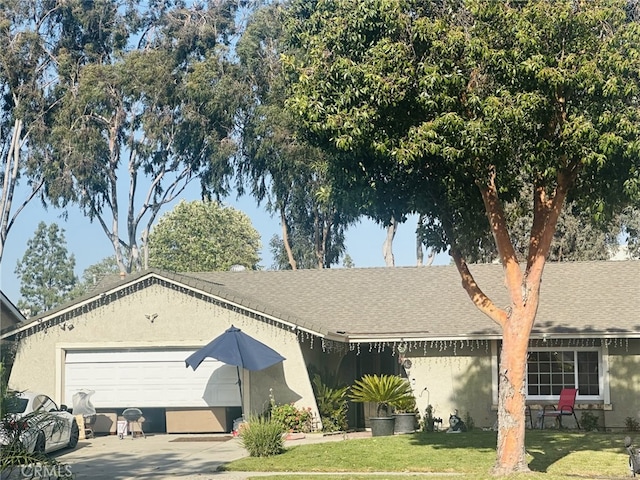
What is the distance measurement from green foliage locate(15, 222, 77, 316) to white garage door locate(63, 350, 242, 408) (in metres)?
58.9

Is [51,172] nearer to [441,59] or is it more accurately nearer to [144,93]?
[144,93]

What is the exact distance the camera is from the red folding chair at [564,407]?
72.9 feet

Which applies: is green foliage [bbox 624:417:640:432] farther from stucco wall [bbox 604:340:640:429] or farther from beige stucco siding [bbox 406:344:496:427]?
beige stucco siding [bbox 406:344:496:427]

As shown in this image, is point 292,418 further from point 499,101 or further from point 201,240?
point 201,240

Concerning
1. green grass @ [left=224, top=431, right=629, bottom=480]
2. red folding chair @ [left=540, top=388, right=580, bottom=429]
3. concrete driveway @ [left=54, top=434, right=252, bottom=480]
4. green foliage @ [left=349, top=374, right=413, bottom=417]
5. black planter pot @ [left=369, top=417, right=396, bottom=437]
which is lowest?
concrete driveway @ [left=54, top=434, right=252, bottom=480]

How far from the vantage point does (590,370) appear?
23.2m

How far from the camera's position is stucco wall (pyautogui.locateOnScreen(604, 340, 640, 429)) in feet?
74.4

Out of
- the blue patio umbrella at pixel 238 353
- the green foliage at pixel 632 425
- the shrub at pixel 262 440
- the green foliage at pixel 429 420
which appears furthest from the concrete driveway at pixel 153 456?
the green foliage at pixel 632 425

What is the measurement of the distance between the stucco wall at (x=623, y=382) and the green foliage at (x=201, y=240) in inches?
2128

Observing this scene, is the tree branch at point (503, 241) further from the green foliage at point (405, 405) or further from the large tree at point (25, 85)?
the large tree at point (25, 85)

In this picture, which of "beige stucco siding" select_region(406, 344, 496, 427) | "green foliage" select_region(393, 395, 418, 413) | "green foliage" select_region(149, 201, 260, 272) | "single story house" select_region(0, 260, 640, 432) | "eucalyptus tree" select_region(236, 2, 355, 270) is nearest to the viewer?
"green foliage" select_region(393, 395, 418, 413)

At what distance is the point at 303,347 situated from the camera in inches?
935

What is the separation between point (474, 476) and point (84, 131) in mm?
29404

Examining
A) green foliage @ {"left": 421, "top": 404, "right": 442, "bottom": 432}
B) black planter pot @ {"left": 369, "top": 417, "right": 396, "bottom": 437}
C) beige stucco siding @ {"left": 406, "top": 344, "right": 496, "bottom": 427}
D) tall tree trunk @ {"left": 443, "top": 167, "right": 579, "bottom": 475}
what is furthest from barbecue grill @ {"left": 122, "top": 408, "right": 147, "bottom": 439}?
tall tree trunk @ {"left": 443, "top": 167, "right": 579, "bottom": 475}
